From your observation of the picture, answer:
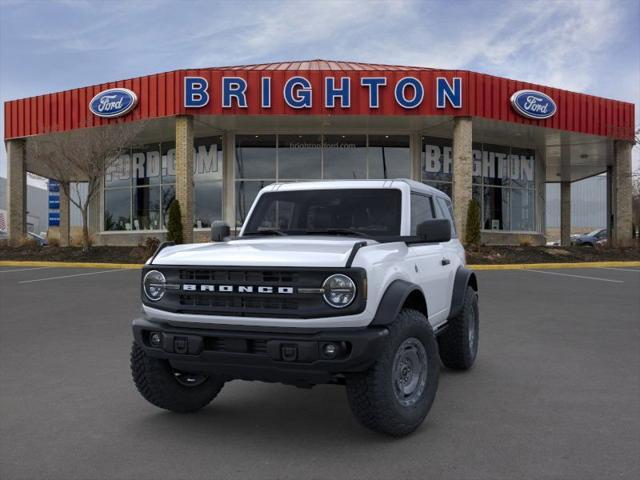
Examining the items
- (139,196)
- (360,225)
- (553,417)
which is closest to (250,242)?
(360,225)

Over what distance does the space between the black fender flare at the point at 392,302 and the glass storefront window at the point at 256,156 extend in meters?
20.3

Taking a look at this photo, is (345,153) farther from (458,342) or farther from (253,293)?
(253,293)

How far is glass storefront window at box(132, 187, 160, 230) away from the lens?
83.7 feet

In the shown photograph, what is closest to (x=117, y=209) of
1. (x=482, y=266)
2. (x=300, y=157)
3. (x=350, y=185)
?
(x=300, y=157)

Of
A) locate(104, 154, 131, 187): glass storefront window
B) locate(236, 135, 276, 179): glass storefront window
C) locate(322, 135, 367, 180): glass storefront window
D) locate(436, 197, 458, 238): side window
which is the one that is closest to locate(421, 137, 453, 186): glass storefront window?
locate(322, 135, 367, 180): glass storefront window

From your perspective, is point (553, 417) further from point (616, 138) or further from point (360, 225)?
point (616, 138)

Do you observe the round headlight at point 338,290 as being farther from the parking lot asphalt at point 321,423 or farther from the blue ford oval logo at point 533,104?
the blue ford oval logo at point 533,104

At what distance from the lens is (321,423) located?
403 cm

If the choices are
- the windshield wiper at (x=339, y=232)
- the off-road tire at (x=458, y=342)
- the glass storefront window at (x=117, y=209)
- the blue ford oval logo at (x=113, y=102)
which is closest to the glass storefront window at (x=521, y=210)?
the blue ford oval logo at (x=113, y=102)

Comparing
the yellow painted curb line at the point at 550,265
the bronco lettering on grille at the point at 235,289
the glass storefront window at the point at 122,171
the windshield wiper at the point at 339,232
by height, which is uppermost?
the glass storefront window at the point at 122,171

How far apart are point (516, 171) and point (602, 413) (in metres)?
24.2

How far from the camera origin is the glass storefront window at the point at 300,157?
23.6 m

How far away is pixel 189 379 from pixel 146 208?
22.9 m

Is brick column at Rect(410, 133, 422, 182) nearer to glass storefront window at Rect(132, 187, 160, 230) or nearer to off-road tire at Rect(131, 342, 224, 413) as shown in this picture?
glass storefront window at Rect(132, 187, 160, 230)
